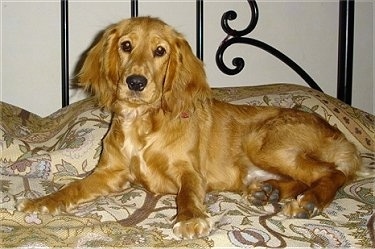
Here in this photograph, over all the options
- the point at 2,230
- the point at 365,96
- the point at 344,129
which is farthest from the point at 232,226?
the point at 365,96

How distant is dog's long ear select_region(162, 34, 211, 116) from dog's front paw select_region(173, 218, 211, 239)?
62 cm

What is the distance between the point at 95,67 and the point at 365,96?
2.30 meters

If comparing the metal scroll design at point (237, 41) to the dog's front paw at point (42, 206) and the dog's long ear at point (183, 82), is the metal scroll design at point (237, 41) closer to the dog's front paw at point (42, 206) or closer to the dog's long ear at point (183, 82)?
the dog's long ear at point (183, 82)

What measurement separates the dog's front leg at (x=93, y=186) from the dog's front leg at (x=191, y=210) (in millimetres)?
259

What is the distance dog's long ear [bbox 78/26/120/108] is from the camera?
2066 millimetres

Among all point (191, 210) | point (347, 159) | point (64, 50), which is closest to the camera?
point (191, 210)

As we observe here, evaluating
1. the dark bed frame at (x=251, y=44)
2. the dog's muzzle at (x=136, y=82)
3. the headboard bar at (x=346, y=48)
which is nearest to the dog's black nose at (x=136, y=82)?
the dog's muzzle at (x=136, y=82)

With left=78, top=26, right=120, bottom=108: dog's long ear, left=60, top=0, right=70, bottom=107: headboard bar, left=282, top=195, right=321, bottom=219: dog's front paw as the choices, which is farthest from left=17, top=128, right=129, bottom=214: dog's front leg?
left=60, top=0, right=70, bottom=107: headboard bar

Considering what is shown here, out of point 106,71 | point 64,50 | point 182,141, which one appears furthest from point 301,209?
point 64,50

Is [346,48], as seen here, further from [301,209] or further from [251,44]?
[301,209]

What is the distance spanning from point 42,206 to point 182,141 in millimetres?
578

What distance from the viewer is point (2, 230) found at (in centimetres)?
146

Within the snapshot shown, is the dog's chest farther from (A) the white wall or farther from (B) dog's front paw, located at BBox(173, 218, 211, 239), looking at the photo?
(A) the white wall

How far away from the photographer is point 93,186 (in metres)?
1.97
